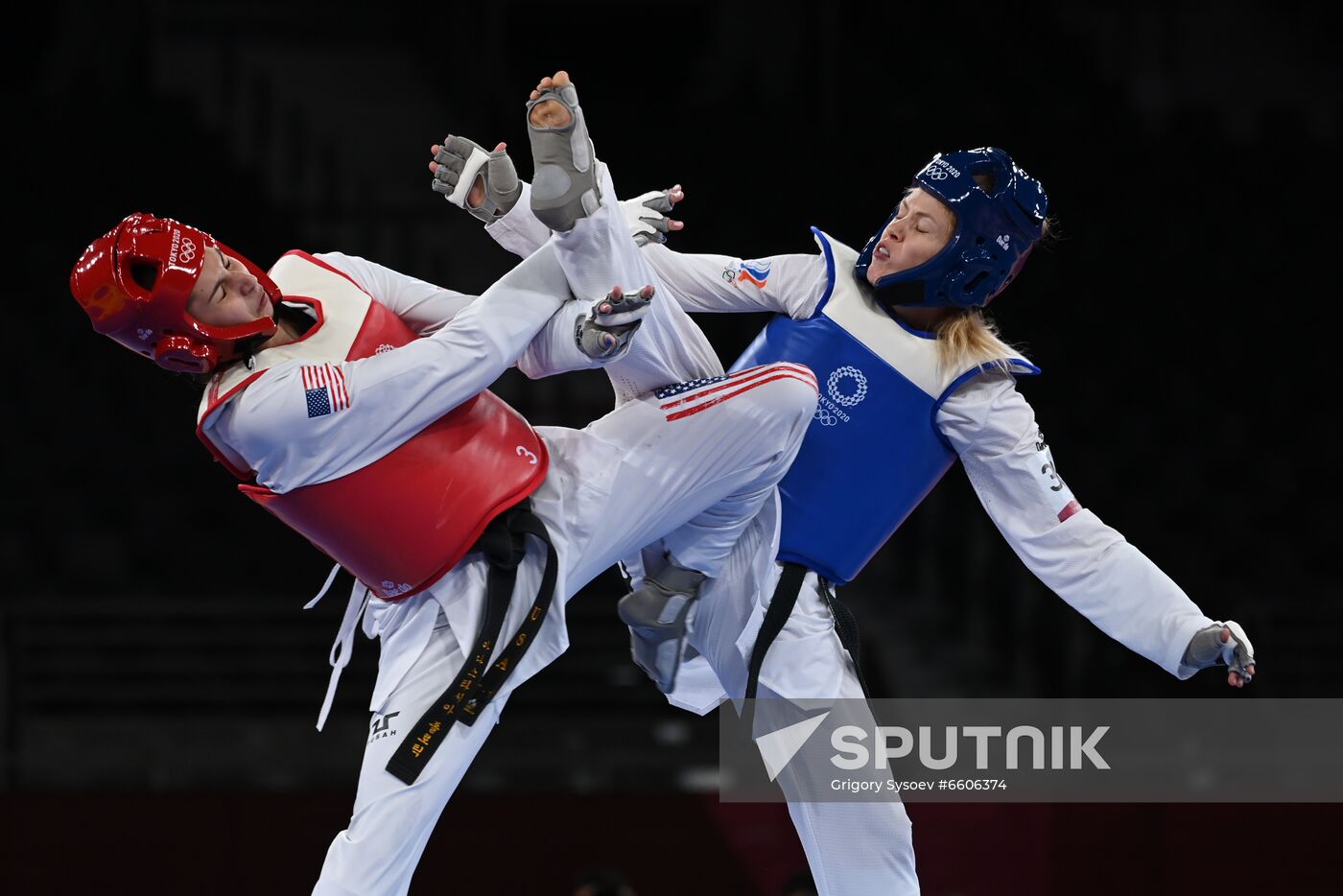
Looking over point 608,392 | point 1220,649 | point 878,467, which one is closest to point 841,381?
point 878,467

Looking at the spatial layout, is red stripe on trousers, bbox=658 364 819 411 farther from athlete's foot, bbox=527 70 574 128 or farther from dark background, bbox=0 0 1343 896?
dark background, bbox=0 0 1343 896

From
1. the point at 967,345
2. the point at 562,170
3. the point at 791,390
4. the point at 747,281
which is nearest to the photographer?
the point at 562,170

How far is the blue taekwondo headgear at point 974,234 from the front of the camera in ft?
12.6

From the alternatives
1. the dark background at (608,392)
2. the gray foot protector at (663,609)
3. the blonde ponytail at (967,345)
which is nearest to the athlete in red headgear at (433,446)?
the gray foot protector at (663,609)

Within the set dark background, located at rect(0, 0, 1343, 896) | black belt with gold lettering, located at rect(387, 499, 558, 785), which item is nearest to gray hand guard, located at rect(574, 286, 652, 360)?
black belt with gold lettering, located at rect(387, 499, 558, 785)

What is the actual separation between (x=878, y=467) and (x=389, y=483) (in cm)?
123

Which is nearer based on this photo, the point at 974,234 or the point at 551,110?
the point at 551,110

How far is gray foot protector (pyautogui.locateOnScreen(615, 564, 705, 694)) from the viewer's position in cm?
378

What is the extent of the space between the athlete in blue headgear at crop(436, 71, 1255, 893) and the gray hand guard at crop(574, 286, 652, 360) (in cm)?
44

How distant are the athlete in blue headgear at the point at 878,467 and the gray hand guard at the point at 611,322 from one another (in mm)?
444

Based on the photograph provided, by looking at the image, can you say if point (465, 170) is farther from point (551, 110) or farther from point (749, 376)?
point (749, 376)

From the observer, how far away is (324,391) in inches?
128

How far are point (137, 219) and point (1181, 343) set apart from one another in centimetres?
726

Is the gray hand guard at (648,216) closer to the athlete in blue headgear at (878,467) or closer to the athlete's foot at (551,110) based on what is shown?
the athlete in blue headgear at (878,467)
